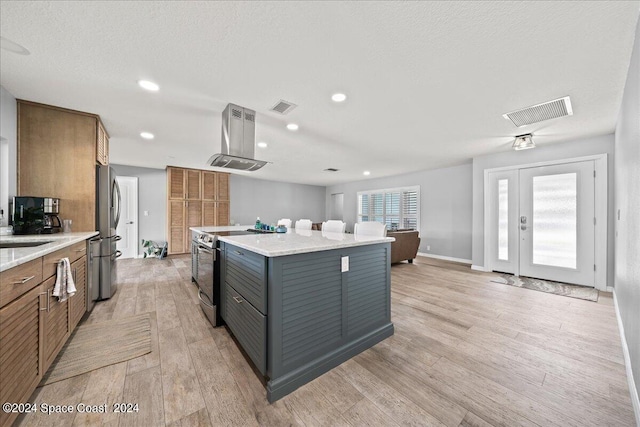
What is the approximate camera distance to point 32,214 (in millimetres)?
2328

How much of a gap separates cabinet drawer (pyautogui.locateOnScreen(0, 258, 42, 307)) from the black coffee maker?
1.29m

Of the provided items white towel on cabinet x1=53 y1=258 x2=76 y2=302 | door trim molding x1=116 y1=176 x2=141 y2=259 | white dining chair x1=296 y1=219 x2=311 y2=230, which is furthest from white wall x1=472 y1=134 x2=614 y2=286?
door trim molding x1=116 y1=176 x2=141 y2=259

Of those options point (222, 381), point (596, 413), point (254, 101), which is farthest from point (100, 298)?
A: point (596, 413)

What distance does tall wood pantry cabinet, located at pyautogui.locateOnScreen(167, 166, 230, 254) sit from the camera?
6160mm

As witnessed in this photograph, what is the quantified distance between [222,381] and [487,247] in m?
5.06

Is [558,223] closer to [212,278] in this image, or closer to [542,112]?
[542,112]

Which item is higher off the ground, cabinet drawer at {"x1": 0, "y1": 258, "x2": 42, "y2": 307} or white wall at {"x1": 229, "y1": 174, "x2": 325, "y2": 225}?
A: white wall at {"x1": 229, "y1": 174, "x2": 325, "y2": 225}

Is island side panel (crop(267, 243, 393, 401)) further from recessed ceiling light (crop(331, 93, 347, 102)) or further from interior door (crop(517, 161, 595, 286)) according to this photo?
interior door (crop(517, 161, 595, 286))

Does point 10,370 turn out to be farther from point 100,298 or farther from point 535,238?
point 535,238

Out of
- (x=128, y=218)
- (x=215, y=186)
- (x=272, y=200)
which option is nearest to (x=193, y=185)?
(x=215, y=186)

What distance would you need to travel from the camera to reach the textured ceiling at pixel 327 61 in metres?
1.47

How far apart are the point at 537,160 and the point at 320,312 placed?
482 cm

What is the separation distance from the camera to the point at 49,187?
2697 millimetres

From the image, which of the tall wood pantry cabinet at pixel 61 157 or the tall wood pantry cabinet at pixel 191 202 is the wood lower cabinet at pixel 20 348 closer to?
the tall wood pantry cabinet at pixel 61 157
